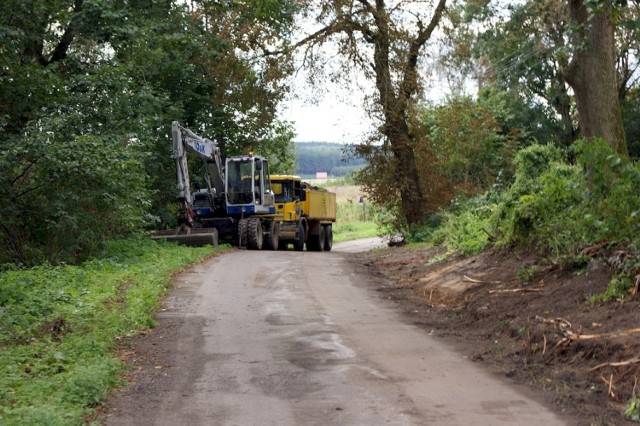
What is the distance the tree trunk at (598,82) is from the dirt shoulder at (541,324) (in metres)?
2.62

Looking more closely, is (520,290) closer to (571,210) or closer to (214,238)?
(571,210)

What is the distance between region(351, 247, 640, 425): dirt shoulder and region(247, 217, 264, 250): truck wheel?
1573 cm

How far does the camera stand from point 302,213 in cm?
3966

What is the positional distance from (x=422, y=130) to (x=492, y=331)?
2154cm

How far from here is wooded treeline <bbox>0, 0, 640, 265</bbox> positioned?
67.2 feet

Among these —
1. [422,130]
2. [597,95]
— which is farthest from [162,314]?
[422,130]

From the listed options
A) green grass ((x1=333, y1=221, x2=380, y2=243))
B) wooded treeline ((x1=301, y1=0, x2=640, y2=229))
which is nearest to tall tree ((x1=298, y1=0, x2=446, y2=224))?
wooded treeline ((x1=301, y1=0, x2=640, y2=229))

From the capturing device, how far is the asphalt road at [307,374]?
8211 millimetres

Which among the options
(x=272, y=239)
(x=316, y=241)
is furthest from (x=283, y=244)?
(x=272, y=239)

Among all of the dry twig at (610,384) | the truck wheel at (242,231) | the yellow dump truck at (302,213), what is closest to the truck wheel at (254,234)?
the truck wheel at (242,231)

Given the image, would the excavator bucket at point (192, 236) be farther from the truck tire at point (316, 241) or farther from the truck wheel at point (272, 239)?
the truck tire at point (316, 241)

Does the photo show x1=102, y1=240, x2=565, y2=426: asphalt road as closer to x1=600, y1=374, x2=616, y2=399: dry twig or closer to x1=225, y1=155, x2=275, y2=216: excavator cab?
x1=600, y1=374, x2=616, y2=399: dry twig

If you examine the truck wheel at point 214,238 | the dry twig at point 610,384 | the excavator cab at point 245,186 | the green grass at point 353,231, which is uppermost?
the excavator cab at point 245,186

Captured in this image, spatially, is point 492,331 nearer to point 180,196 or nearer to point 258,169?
point 180,196
